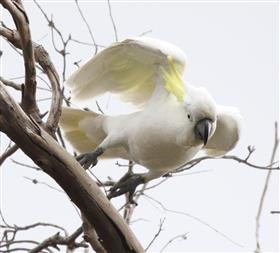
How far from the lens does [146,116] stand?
2.59 meters

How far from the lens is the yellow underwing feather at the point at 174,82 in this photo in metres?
2.44

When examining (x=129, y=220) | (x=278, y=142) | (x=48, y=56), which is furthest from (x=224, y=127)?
(x=48, y=56)

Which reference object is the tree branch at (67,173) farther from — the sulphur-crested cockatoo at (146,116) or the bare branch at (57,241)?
the sulphur-crested cockatoo at (146,116)

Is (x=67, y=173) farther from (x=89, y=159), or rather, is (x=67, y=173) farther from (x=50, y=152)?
(x=89, y=159)

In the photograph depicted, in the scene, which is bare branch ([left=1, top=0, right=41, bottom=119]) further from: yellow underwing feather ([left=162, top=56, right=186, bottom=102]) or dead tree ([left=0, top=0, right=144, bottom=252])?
yellow underwing feather ([left=162, top=56, right=186, bottom=102])

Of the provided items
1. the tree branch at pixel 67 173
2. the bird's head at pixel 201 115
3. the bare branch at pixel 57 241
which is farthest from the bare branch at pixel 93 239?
the bird's head at pixel 201 115

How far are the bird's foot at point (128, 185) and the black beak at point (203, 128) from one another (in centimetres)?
46

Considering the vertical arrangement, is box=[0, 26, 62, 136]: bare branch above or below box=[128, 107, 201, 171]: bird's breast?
above

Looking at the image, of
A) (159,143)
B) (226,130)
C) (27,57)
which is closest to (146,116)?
(159,143)

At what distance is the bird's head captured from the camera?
2.32m

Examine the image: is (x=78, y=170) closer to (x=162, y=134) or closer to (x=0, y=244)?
(x=162, y=134)

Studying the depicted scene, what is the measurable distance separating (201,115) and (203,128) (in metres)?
0.05

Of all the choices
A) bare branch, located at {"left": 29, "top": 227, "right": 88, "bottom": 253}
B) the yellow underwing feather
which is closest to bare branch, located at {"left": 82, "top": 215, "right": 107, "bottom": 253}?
bare branch, located at {"left": 29, "top": 227, "right": 88, "bottom": 253}

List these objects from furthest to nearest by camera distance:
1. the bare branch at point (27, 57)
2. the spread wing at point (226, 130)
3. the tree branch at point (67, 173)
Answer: the spread wing at point (226, 130) < the bare branch at point (27, 57) < the tree branch at point (67, 173)
